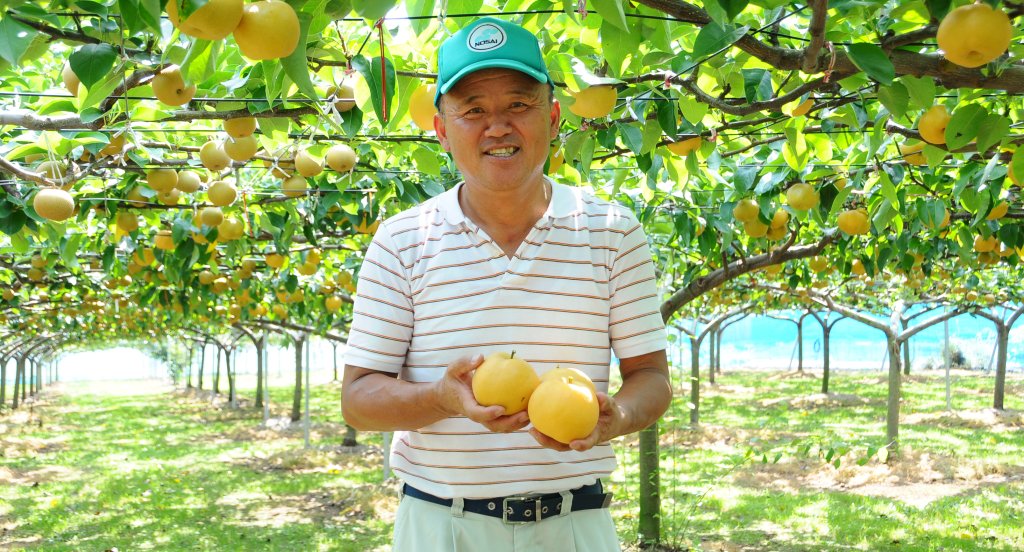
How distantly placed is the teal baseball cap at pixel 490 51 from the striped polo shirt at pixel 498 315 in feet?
1.10

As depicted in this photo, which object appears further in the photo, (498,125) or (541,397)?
(498,125)

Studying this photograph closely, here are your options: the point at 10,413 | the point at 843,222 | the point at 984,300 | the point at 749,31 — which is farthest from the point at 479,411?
the point at 10,413

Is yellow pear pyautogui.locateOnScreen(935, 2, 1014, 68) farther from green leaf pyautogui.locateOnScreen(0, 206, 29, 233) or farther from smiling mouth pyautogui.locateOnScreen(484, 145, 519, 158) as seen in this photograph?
green leaf pyautogui.locateOnScreen(0, 206, 29, 233)

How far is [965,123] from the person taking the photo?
8.17ft

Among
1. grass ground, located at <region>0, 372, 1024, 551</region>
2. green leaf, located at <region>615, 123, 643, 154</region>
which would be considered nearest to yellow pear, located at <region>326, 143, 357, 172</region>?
green leaf, located at <region>615, 123, 643, 154</region>

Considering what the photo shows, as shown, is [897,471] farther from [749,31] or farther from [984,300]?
[749,31]

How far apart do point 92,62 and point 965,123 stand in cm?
244

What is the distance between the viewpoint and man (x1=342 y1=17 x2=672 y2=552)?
5.70 ft

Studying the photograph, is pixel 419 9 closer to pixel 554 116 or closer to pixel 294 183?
pixel 554 116

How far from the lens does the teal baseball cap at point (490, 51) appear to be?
1696 millimetres

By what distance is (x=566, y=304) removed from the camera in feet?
5.96

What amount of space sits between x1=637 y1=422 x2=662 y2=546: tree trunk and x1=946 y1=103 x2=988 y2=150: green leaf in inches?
165

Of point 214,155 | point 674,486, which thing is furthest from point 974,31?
point 674,486

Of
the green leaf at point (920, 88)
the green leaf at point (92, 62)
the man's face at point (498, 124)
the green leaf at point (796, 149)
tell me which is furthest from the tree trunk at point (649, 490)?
the green leaf at point (92, 62)
